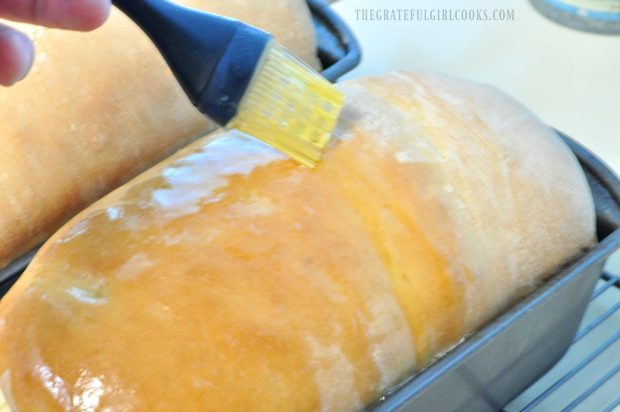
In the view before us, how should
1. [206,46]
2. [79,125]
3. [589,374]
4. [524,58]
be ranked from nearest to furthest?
[206,46], [589,374], [79,125], [524,58]

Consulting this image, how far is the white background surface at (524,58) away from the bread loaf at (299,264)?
45 centimetres

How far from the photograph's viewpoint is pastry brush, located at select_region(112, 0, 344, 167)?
0.68 metres

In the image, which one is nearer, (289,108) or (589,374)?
(289,108)

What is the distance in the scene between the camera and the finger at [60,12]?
0.70m

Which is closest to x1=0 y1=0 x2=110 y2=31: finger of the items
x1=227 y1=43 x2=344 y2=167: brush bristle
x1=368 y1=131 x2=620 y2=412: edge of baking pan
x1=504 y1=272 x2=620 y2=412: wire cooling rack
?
x1=227 y1=43 x2=344 y2=167: brush bristle

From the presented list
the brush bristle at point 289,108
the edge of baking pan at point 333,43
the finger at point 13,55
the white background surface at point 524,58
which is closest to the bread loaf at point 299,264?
the brush bristle at point 289,108

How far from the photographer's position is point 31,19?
29.6 inches

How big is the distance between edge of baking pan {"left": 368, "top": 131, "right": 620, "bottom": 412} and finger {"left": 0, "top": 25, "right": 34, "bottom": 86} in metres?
0.50

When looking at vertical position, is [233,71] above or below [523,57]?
above

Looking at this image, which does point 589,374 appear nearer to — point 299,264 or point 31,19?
point 299,264

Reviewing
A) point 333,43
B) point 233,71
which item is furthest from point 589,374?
point 333,43

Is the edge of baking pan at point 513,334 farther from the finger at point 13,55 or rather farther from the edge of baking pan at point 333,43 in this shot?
the finger at point 13,55

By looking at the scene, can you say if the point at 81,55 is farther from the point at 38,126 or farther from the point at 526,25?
the point at 526,25

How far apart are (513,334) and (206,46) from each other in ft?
1.37
